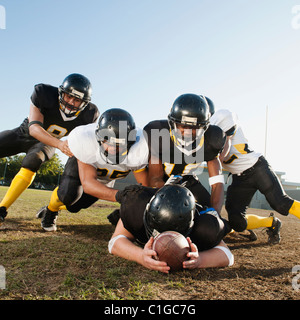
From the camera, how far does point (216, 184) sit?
10.4 ft

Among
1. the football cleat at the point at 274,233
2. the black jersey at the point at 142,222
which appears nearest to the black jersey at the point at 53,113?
the black jersey at the point at 142,222

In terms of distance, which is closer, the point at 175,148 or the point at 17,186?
the point at 175,148

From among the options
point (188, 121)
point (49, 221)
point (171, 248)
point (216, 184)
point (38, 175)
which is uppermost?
point (188, 121)

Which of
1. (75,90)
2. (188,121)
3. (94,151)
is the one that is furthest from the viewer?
(75,90)

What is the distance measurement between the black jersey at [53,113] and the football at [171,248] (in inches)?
108

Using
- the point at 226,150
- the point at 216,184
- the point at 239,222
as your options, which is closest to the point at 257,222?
the point at 239,222

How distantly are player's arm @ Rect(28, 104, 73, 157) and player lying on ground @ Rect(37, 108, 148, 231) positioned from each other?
11.1 inches

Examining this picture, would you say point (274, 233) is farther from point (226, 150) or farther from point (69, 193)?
point (69, 193)

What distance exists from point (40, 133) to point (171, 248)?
2.53m

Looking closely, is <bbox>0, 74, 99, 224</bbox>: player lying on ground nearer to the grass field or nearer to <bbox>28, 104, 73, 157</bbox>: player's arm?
<bbox>28, 104, 73, 157</bbox>: player's arm

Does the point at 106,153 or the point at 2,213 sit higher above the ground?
the point at 106,153

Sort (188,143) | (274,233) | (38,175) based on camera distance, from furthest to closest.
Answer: (38,175) < (274,233) < (188,143)
